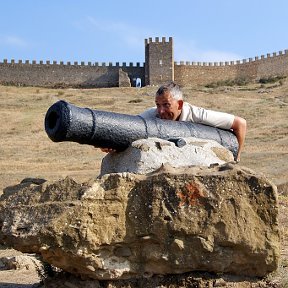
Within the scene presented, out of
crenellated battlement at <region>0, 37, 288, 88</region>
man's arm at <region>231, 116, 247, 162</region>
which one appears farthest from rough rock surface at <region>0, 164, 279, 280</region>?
crenellated battlement at <region>0, 37, 288, 88</region>

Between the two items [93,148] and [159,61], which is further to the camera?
[159,61]

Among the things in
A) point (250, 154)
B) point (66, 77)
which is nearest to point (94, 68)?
point (66, 77)

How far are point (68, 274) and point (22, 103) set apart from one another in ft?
110

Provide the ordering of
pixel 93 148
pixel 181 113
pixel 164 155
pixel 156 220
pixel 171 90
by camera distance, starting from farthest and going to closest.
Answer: pixel 93 148
pixel 181 113
pixel 171 90
pixel 164 155
pixel 156 220

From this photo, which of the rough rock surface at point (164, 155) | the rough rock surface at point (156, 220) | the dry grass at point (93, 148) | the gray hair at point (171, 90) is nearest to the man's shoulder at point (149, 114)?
the gray hair at point (171, 90)

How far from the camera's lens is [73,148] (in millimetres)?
23828

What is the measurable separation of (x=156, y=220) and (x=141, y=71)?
178ft

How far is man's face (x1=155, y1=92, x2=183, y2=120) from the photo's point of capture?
4.72 meters

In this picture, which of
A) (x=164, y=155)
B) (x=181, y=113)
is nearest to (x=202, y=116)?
(x=181, y=113)

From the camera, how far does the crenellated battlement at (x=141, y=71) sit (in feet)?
184

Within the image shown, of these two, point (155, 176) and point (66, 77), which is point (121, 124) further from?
point (66, 77)

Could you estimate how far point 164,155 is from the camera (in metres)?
4.39

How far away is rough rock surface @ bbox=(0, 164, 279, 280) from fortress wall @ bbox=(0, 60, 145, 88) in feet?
174

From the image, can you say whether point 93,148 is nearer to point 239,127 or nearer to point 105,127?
point 239,127
